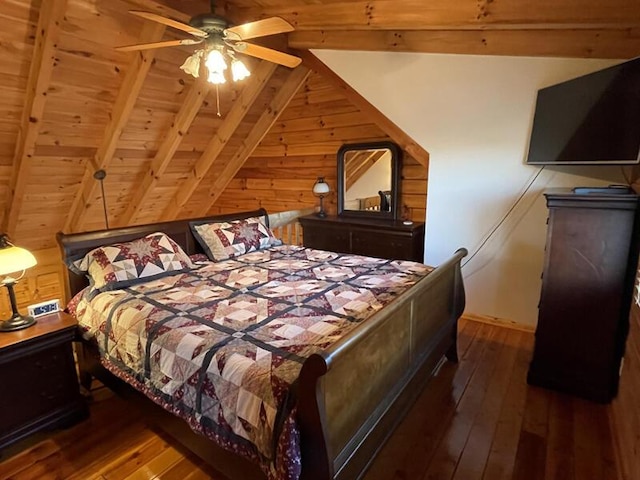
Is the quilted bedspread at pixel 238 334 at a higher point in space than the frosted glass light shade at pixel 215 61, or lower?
lower

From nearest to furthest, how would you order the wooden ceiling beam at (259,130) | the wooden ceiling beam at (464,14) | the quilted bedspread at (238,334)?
the quilted bedspread at (238,334)
the wooden ceiling beam at (464,14)
the wooden ceiling beam at (259,130)

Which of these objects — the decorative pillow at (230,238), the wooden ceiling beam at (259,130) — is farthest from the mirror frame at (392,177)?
the decorative pillow at (230,238)

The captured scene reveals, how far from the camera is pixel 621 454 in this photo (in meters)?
1.87

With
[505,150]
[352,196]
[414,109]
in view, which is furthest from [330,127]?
[505,150]

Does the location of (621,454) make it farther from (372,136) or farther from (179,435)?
(372,136)

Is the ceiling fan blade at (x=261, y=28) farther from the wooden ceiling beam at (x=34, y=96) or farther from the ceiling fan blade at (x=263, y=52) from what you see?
the wooden ceiling beam at (x=34, y=96)

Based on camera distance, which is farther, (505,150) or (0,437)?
(505,150)

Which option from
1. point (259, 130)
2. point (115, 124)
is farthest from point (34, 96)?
point (259, 130)

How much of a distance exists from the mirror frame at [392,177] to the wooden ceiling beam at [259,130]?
0.92 metres

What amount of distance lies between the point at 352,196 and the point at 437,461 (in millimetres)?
2958

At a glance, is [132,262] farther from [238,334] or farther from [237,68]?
[237,68]

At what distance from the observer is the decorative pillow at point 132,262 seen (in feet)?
7.84

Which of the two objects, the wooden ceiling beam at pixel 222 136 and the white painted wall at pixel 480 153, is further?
the wooden ceiling beam at pixel 222 136

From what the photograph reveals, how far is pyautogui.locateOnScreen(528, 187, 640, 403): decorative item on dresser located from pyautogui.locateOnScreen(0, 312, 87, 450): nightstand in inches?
116
